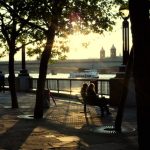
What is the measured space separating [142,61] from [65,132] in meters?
6.46

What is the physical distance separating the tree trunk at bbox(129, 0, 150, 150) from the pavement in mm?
3763

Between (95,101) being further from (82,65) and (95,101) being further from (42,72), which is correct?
(82,65)

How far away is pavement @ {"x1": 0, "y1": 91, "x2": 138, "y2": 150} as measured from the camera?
10867 mm

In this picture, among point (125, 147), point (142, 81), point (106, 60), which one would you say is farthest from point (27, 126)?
point (106, 60)

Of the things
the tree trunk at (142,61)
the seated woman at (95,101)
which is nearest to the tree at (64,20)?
the seated woman at (95,101)

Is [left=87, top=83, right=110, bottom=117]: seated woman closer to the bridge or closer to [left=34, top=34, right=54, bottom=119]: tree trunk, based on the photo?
[left=34, top=34, right=54, bottom=119]: tree trunk

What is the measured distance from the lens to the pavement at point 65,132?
1087 centimetres

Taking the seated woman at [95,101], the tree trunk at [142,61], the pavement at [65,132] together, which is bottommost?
the pavement at [65,132]

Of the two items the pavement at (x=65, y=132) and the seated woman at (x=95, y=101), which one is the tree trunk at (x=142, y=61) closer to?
the pavement at (x=65, y=132)

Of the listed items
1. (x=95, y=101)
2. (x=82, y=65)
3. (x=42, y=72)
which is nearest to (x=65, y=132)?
(x=42, y=72)

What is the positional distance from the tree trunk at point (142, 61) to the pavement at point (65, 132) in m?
3.76

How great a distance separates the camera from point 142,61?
6754 millimetres

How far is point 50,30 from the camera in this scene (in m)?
16.2

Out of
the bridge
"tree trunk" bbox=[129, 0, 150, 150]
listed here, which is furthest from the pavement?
the bridge
